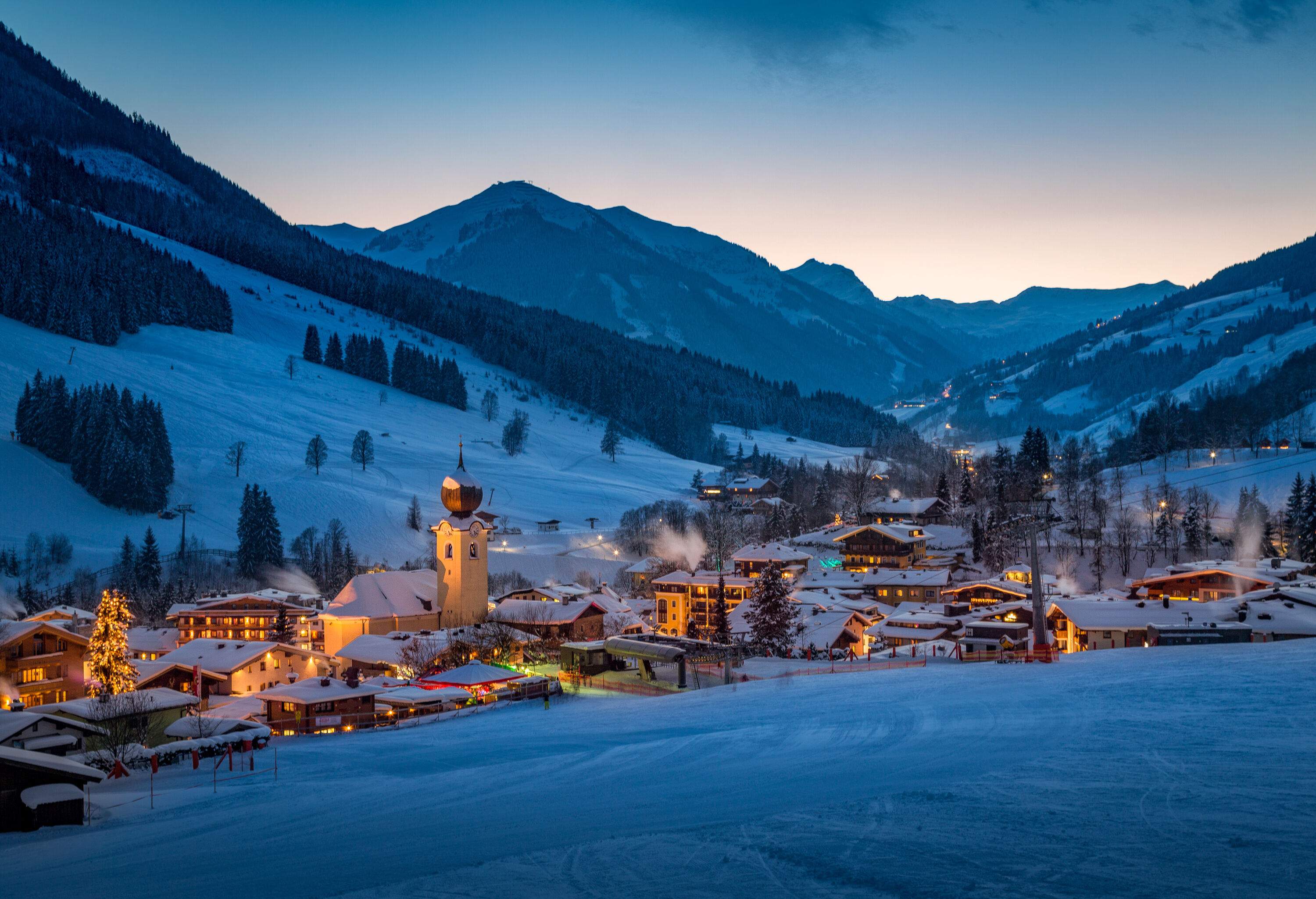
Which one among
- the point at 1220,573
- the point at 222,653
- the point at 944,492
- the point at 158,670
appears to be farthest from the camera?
the point at 944,492

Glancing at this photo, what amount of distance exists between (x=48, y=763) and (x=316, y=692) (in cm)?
1773

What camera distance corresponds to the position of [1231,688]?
2350cm

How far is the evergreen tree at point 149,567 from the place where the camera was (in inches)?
3118

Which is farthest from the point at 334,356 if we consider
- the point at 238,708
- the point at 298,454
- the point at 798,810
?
the point at 798,810

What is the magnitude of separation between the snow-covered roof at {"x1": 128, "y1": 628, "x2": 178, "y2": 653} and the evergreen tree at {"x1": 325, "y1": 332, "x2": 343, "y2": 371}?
108 metres

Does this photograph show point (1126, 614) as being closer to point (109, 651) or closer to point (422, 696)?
point (422, 696)

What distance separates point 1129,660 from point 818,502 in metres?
97.7

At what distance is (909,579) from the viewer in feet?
259

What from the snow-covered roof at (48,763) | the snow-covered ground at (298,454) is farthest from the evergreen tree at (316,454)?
the snow-covered roof at (48,763)

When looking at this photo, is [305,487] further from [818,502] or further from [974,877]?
[974,877]

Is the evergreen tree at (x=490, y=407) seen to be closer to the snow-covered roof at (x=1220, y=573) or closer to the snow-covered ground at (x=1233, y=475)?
the snow-covered ground at (x=1233, y=475)

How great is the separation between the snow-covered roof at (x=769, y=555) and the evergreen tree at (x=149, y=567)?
158 feet

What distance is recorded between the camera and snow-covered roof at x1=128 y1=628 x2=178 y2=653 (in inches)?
2228

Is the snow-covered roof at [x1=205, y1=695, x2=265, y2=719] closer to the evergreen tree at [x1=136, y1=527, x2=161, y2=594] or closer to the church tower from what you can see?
the church tower
